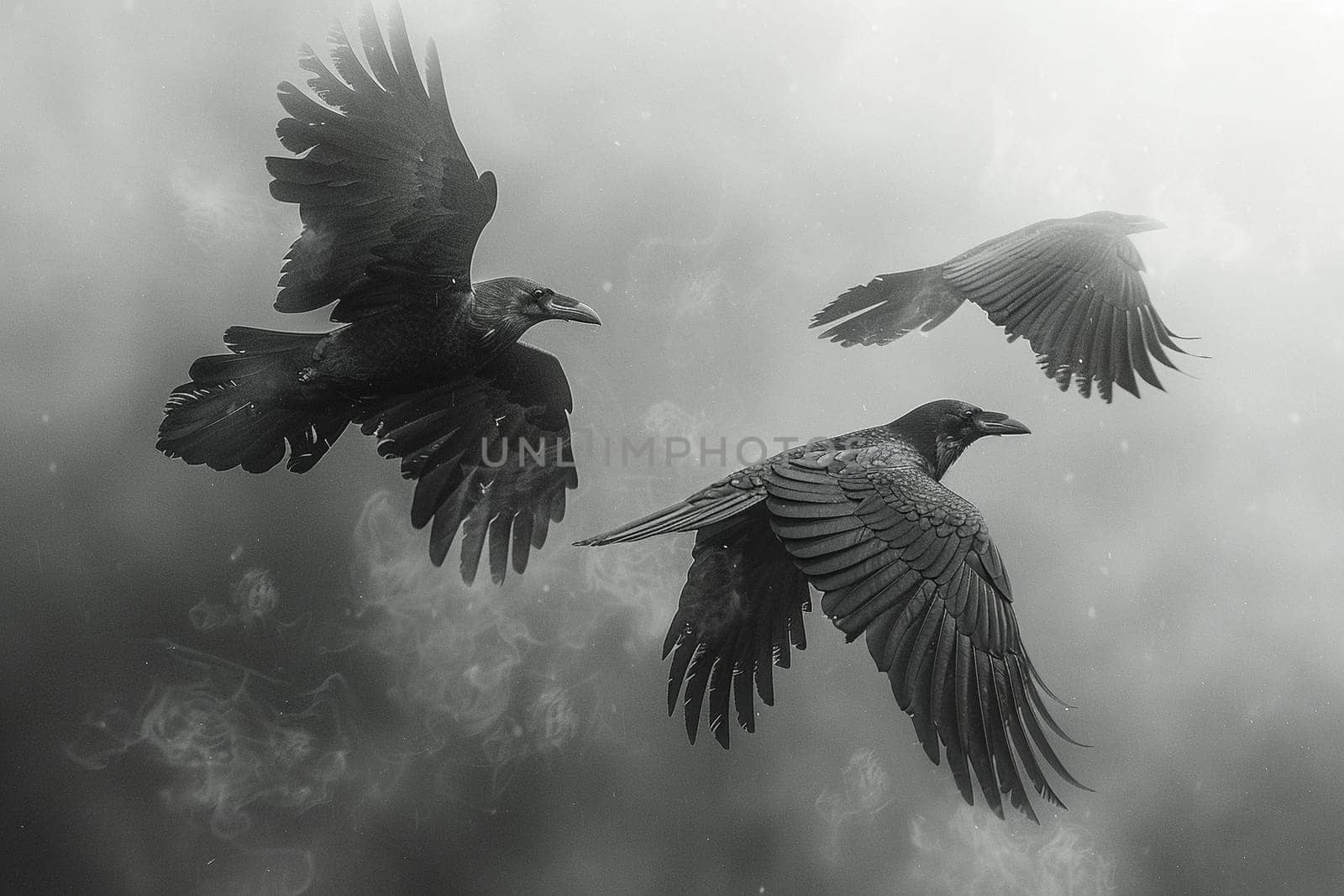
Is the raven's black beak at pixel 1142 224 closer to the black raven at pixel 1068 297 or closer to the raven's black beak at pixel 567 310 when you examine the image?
the black raven at pixel 1068 297

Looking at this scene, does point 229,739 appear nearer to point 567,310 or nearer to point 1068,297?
point 567,310

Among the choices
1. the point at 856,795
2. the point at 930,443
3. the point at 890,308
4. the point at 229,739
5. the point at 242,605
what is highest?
the point at 890,308

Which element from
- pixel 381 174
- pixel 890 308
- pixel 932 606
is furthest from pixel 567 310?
pixel 932 606

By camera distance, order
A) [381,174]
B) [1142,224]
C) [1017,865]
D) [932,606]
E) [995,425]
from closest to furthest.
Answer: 1. [932,606]
2. [381,174]
3. [995,425]
4. [1017,865]
5. [1142,224]

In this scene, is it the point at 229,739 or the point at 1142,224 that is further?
the point at 1142,224

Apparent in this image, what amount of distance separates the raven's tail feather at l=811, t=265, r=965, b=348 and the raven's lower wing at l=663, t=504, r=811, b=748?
56 centimetres

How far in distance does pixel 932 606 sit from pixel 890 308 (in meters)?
0.82

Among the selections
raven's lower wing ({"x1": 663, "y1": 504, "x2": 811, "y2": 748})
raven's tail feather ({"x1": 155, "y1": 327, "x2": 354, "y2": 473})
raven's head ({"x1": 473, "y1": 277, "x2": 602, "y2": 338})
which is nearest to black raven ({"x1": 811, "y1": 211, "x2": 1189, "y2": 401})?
raven's lower wing ({"x1": 663, "y1": 504, "x2": 811, "y2": 748})

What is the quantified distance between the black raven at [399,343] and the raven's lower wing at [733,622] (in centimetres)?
38

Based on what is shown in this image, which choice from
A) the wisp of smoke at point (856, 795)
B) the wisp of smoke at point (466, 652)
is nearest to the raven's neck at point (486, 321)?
the wisp of smoke at point (466, 652)

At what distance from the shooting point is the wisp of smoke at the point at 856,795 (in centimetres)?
233

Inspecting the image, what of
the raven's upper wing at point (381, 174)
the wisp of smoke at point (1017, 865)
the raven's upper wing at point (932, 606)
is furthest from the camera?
the wisp of smoke at point (1017, 865)

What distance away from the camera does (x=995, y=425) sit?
2.20 meters

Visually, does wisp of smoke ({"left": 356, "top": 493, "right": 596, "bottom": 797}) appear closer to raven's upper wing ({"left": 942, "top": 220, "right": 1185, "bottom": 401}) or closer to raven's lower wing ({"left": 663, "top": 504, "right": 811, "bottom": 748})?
raven's lower wing ({"left": 663, "top": 504, "right": 811, "bottom": 748})
